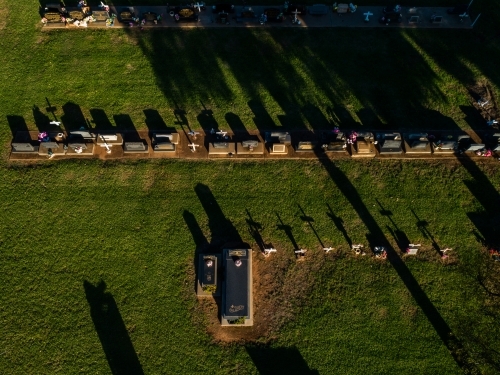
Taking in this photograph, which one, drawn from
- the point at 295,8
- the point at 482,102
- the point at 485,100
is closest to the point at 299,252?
the point at 482,102

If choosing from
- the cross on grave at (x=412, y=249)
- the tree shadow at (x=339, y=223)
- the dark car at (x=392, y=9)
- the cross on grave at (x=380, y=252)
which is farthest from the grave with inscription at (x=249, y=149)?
the dark car at (x=392, y=9)

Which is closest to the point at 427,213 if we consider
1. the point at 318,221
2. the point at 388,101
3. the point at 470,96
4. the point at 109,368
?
the point at 318,221

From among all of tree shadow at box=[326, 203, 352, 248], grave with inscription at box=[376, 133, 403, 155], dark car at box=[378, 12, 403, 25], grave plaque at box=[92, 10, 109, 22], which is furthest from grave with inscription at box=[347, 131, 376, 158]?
grave plaque at box=[92, 10, 109, 22]

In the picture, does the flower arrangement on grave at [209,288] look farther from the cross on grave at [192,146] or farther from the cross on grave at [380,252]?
the cross on grave at [380,252]

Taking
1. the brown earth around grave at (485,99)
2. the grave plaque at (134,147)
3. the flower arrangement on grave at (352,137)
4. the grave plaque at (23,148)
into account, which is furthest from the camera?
the brown earth around grave at (485,99)

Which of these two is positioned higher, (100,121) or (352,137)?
(352,137)

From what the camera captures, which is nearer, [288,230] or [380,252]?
[380,252]

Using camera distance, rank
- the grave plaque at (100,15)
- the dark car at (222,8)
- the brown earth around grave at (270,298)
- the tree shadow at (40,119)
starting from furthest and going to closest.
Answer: the dark car at (222,8)
the grave plaque at (100,15)
the tree shadow at (40,119)
the brown earth around grave at (270,298)

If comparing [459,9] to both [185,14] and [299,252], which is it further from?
[299,252]
